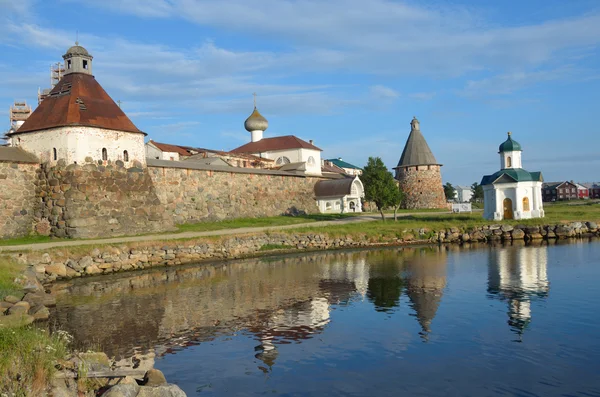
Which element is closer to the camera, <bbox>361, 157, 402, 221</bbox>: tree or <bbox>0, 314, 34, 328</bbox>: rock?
<bbox>0, 314, 34, 328</bbox>: rock

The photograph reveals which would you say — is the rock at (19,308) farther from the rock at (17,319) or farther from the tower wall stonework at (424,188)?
the tower wall stonework at (424,188)

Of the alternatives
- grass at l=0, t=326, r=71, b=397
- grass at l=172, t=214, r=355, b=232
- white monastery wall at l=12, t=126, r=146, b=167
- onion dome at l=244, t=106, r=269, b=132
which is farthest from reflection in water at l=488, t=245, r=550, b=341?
onion dome at l=244, t=106, r=269, b=132

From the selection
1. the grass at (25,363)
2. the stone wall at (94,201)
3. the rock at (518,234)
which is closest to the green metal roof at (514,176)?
the rock at (518,234)

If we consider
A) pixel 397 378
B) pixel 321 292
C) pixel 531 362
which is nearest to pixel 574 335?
pixel 531 362

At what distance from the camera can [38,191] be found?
25.8 m

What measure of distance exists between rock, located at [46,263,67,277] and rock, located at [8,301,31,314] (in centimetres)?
653

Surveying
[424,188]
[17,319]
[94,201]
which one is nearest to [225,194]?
[94,201]

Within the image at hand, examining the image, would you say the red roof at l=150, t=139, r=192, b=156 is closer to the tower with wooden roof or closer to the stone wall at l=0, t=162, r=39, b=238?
the tower with wooden roof

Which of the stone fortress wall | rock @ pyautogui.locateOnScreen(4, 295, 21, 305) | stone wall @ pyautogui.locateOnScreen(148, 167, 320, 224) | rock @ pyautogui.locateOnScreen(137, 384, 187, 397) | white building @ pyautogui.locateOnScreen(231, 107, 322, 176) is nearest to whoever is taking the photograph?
rock @ pyautogui.locateOnScreen(137, 384, 187, 397)

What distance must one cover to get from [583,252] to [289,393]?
762 inches

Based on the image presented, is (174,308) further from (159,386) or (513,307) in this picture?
(513,307)

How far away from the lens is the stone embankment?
20.0 m

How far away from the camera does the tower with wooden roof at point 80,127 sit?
2572 cm

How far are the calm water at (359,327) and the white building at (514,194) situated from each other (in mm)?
13541
